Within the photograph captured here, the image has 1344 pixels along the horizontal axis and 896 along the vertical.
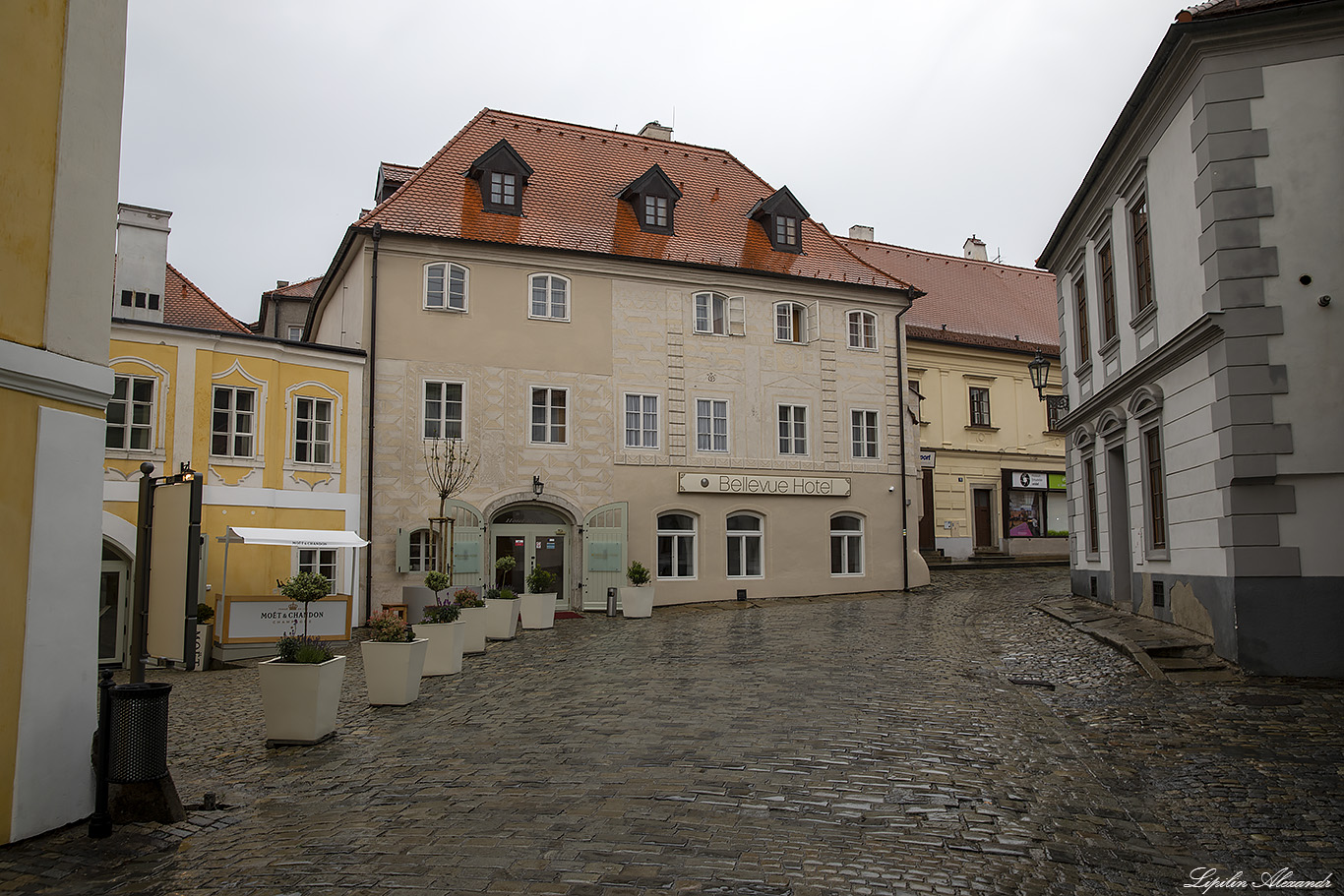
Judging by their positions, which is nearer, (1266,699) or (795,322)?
(1266,699)

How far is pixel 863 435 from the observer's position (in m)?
29.9

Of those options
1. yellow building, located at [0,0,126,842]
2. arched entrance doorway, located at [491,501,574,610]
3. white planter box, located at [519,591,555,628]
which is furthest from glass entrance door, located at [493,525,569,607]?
yellow building, located at [0,0,126,842]

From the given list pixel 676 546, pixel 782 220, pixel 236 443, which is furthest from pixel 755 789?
pixel 782 220

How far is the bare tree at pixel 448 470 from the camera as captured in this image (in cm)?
2314

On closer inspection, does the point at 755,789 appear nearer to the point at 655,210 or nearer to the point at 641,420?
the point at 641,420

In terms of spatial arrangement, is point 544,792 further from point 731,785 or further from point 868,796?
point 868,796

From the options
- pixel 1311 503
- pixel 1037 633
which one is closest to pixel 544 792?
pixel 1311 503

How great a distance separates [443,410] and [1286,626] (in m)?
18.0

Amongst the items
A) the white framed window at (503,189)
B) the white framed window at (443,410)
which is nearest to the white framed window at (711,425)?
the white framed window at (443,410)

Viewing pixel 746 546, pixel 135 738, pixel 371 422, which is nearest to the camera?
pixel 135 738

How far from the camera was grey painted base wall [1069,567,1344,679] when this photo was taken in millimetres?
12156

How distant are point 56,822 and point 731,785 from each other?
14.7 feet

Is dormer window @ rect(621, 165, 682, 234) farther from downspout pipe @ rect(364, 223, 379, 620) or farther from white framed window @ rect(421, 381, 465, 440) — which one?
downspout pipe @ rect(364, 223, 379, 620)

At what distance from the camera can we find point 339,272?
88.7 ft
